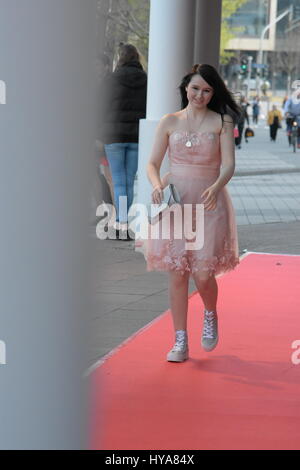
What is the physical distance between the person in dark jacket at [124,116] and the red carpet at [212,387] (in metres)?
3.86

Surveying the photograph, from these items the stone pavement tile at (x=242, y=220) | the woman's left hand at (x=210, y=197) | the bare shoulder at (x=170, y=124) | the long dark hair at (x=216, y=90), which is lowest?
the stone pavement tile at (x=242, y=220)

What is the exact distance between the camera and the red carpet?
16.2ft

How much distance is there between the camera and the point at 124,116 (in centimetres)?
1217

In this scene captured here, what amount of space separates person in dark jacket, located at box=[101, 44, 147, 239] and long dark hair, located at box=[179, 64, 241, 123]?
543cm

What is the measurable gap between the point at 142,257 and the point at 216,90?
4889 millimetres

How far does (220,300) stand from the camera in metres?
8.83

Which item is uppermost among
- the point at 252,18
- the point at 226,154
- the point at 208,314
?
the point at 252,18

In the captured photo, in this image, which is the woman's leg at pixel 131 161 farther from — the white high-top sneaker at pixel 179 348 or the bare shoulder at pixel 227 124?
the white high-top sneaker at pixel 179 348

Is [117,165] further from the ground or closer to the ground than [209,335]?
further from the ground

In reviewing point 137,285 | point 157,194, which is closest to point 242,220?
point 137,285

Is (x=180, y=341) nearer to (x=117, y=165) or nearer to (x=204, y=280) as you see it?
(x=204, y=280)

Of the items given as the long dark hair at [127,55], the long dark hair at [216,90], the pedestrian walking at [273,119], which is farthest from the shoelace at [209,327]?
the pedestrian walking at [273,119]

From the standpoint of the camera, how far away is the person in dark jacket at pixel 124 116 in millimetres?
12109
